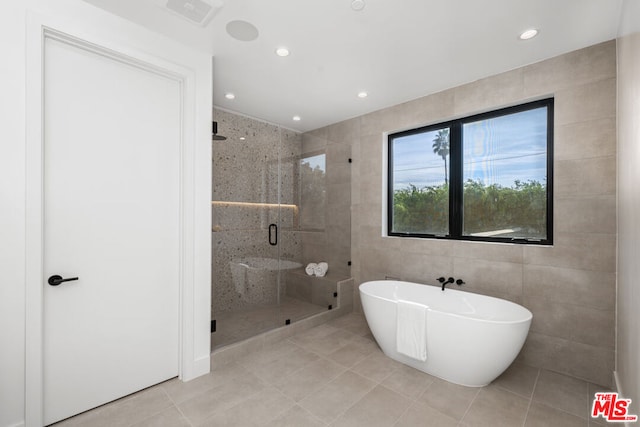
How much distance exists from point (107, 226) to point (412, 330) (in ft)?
8.17

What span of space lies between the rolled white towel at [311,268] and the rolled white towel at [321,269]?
0.12 feet

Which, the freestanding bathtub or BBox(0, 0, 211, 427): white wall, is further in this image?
the freestanding bathtub

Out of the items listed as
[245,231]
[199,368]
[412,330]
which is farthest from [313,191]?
[199,368]

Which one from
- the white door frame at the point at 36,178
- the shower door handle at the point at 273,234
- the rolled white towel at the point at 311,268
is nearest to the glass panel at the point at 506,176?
the rolled white towel at the point at 311,268

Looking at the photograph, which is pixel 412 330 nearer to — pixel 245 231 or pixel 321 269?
pixel 321 269

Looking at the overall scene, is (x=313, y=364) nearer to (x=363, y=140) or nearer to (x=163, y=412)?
(x=163, y=412)

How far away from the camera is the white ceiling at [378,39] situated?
6.17 ft

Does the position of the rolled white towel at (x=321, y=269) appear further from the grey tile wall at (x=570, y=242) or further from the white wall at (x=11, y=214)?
the white wall at (x=11, y=214)

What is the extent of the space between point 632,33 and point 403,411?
267cm

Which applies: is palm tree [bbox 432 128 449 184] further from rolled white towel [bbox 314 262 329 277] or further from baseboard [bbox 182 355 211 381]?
baseboard [bbox 182 355 211 381]

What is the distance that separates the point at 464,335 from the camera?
83.0 inches

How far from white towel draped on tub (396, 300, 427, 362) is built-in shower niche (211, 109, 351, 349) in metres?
1.34

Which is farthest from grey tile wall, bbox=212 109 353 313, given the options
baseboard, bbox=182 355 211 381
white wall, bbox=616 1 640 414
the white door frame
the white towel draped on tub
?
white wall, bbox=616 1 640 414

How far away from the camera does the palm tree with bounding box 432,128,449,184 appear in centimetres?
326
